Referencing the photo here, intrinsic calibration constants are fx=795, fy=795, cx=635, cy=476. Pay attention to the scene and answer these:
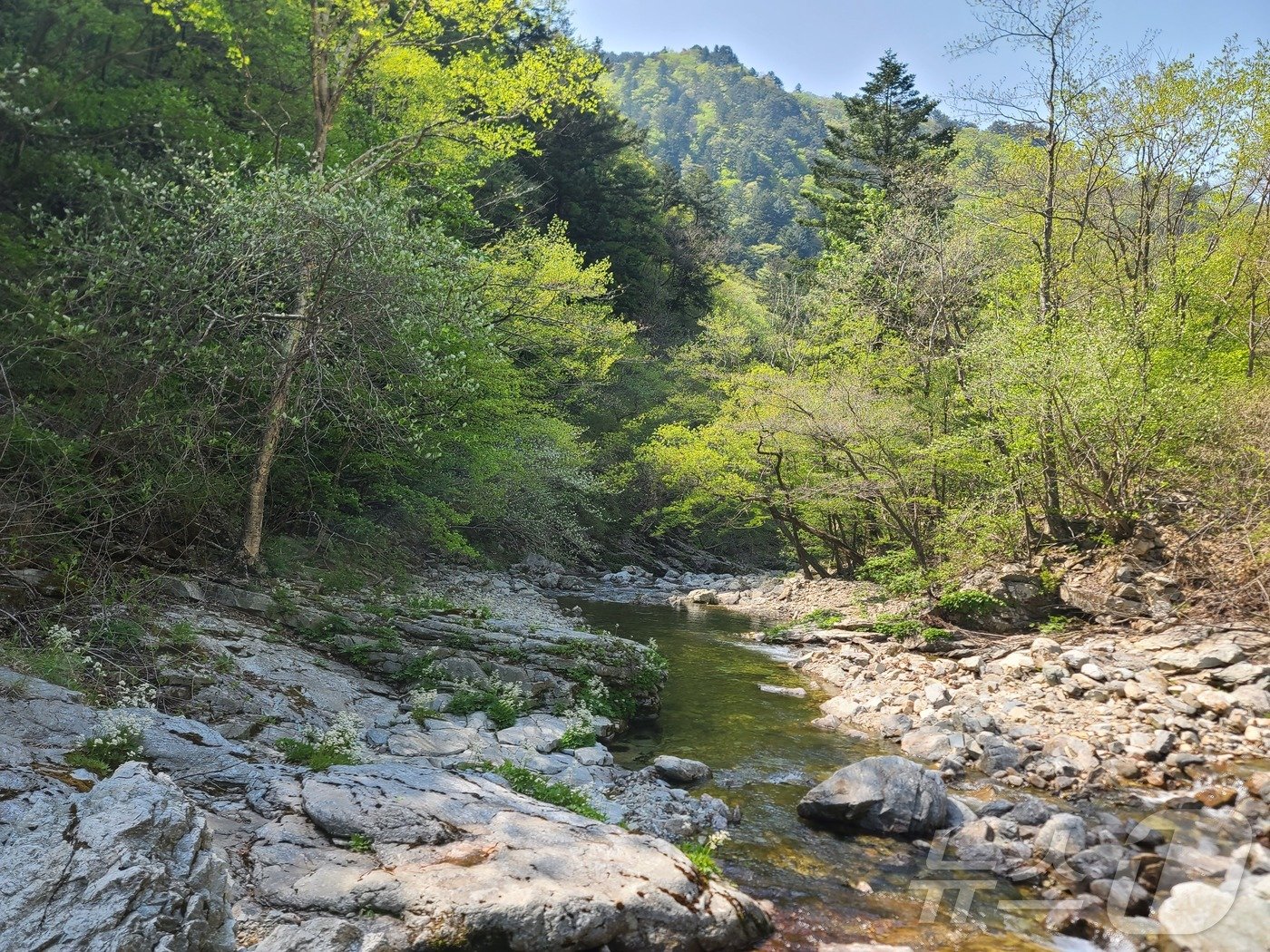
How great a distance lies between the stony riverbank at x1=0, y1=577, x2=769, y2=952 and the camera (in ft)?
11.4

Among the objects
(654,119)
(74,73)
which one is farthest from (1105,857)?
(654,119)

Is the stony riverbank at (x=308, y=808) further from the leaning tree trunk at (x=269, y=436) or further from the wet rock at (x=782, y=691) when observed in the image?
the wet rock at (x=782, y=691)

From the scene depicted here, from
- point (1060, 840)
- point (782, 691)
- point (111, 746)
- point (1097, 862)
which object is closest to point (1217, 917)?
point (1097, 862)

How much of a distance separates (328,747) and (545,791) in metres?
1.75

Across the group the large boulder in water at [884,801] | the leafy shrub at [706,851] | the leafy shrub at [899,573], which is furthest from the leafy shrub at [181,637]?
the leafy shrub at [899,573]

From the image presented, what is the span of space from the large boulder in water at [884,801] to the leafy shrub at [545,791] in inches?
84.7

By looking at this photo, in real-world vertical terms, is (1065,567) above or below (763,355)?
below

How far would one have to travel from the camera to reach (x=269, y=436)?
10.9 meters

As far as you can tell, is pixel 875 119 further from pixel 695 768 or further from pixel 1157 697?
pixel 695 768

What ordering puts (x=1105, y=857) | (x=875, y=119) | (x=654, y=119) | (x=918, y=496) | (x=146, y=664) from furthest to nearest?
1. (x=654, y=119)
2. (x=875, y=119)
3. (x=918, y=496)
4. (x=146, y=664)
5. (x=1105, y=857)

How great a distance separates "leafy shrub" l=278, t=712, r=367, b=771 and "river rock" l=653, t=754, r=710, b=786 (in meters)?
3.03

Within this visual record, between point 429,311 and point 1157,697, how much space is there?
1013 cm

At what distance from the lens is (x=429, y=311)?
1027 centimetres

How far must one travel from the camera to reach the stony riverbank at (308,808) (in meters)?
3.47
